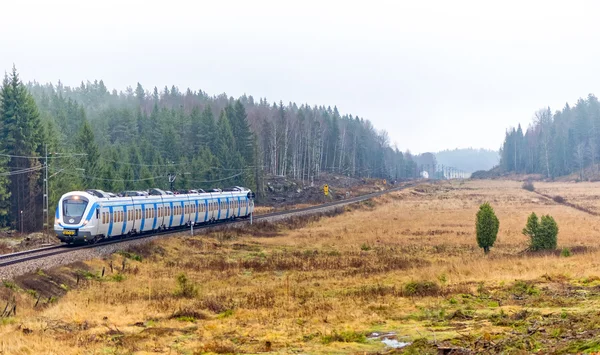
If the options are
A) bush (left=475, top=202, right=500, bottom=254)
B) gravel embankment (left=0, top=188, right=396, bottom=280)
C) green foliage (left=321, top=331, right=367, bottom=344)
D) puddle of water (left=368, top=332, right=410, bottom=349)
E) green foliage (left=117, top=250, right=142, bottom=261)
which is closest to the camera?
puddle of water (left=368, top=332, right=410, bottom=349)

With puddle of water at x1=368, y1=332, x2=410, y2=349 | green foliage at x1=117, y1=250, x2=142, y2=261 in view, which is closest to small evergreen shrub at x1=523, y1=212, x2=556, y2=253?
green foliage at x1=117, y1=250, x2=142, y2=261

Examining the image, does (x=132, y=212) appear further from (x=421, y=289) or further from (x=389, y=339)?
(x=389, y=339)

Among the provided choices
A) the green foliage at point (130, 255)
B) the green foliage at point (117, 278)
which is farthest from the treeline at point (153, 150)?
the green foliage at point (117, 278)

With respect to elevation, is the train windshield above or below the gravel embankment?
above

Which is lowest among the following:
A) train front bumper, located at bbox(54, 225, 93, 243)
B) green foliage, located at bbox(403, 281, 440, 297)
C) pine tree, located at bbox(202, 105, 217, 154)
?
green foliage, located at bbox(403, 281, 440, 297)

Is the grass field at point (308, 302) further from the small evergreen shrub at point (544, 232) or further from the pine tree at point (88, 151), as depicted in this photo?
the pine tree at point (88, 151)

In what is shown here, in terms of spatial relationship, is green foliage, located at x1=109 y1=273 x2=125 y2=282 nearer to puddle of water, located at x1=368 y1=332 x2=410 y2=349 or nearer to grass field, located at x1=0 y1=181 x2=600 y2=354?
grass field, located at x1=0 y1=181 x2=600 y2=354

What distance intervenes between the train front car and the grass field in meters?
3.39

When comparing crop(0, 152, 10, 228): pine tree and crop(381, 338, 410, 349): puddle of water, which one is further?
crop(0, 152, 10, 228): pine tree

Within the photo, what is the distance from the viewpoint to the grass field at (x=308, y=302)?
40.5 feet

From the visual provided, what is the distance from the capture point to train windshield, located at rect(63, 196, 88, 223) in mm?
32781

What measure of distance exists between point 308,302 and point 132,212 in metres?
22.7

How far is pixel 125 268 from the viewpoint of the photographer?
89.2ft

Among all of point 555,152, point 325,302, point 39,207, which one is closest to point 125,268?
point 325,302
